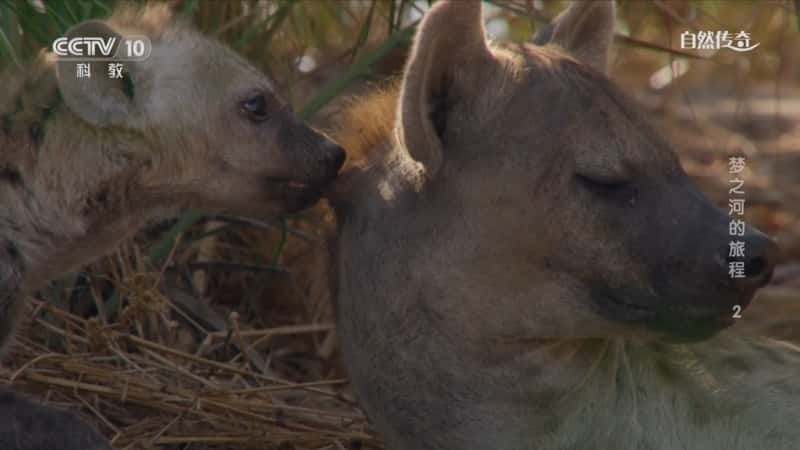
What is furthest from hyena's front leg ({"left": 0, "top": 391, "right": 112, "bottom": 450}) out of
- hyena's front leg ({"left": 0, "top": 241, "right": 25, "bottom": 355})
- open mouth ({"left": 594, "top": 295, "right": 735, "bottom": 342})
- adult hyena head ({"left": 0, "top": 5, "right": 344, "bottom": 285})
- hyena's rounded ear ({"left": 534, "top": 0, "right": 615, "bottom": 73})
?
hyena's rounded ear ({"left": 534, "top": 0, "right": 615, "bottom": 73})

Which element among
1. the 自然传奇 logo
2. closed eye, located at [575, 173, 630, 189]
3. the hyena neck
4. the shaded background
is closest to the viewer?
closed eye, located at [575, 173, 630, 189]

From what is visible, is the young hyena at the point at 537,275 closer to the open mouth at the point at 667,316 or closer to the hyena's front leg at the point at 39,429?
the open mouth at the point at 667,316

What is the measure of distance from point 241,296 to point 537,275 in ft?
7.33

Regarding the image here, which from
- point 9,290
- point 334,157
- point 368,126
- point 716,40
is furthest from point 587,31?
point 9,290

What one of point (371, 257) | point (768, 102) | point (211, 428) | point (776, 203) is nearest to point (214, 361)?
point (211, 428)

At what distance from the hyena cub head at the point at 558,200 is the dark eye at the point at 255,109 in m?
0.74

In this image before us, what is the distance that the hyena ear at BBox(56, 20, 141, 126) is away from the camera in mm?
3727

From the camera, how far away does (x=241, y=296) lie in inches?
210

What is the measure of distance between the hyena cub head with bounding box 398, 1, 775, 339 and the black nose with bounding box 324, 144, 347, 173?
0.45 meters

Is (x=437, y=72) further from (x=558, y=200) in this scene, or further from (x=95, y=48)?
(x=95, y=48)

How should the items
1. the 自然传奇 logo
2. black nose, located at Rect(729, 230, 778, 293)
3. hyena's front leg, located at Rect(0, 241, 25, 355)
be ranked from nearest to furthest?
black nose, located at Rect(729, 230, 778, 293), hyena's front leg, located at Rect(0, 241, 25, 355), the 自然传奇 logo

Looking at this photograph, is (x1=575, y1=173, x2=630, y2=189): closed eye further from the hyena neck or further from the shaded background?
the shaded background

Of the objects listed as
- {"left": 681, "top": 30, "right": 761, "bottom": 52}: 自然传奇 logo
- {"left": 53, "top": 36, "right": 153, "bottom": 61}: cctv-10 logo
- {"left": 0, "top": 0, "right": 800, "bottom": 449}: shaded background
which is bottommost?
{"left": 0, "top": 0, "right": 800, "bottom": 449}: shaded background

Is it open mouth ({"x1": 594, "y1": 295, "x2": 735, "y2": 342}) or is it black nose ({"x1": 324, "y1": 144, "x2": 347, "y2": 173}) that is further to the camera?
black nose ({"x1": 324, "y1": 144, "x2": 347, "y2": 173})
